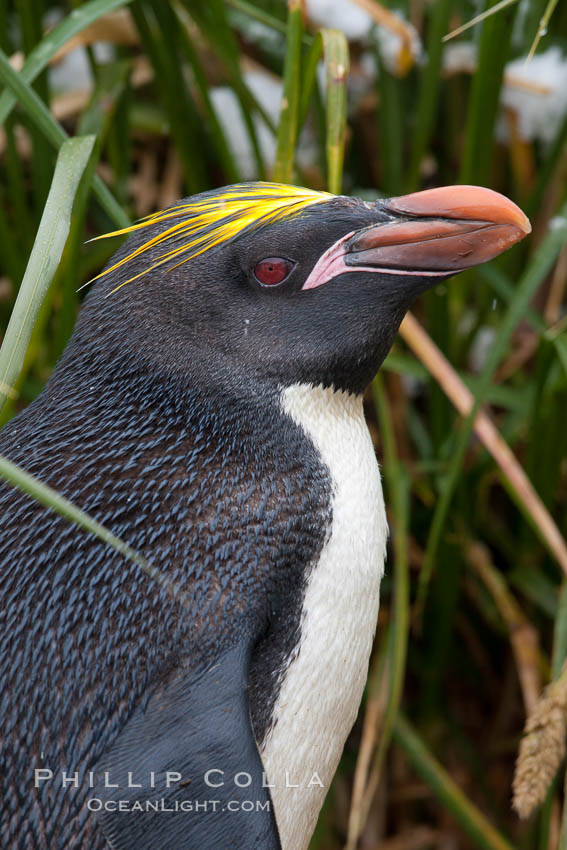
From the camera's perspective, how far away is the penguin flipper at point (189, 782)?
105 centimetres

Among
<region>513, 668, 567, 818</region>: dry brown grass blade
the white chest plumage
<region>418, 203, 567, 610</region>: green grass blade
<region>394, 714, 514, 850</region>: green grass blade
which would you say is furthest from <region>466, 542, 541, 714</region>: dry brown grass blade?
the white chest plumage

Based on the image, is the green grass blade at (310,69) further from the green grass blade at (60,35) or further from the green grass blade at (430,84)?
the green grass blade at (430,84)

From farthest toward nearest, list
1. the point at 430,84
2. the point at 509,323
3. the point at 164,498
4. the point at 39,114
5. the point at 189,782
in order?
the point at 430,84 → the point at 509,323 → the point at 39,114 → the point at 164,498 → the point at 189,782

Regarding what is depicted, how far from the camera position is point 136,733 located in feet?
3.52

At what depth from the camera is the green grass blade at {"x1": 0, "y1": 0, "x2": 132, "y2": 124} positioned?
139 cm

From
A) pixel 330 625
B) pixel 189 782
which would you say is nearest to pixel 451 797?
pixel 330 625

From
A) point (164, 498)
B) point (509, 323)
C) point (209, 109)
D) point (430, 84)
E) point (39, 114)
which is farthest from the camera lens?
point (430, 84)

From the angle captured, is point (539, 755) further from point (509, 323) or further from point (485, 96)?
point (485, 96)

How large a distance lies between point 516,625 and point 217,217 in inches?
41.2

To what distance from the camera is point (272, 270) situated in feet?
4.09

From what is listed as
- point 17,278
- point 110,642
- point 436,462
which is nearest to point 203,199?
point 110,642

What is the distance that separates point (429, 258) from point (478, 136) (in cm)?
67

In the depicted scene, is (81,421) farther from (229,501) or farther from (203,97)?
(203,97)

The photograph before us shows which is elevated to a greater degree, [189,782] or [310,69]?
[310,69]
